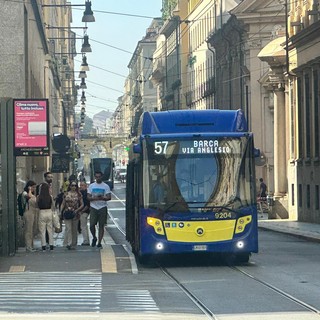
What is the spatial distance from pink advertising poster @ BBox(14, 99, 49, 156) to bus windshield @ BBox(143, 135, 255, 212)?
6529 millimetres

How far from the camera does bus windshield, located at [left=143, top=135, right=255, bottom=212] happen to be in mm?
22531

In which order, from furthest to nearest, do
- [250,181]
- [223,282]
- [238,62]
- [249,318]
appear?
1. [238,62]
2. [250,181]
3. [223,282]
4. [249,318]

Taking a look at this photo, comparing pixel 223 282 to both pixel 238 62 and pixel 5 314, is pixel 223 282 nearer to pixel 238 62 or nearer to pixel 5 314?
pixel 5 314

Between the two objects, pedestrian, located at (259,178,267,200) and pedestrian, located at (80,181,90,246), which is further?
pedestrian, located at (259,178,267,200)

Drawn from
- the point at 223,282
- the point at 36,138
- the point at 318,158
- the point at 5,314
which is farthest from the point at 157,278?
the point at 318,158

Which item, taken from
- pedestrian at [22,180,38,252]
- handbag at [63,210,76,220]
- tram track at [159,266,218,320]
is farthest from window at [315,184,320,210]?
tram track at [159,266,218,320]

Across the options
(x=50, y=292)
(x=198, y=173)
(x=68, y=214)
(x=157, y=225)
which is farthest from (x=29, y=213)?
(x=50, y=292)

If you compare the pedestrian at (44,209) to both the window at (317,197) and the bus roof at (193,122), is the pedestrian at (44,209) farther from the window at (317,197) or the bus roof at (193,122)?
the window at (317,197)

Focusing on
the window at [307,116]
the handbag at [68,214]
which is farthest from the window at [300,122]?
the handbag at [68,214]

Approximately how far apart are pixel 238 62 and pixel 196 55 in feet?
90.7

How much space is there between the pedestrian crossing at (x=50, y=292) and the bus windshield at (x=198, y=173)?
8.01ft

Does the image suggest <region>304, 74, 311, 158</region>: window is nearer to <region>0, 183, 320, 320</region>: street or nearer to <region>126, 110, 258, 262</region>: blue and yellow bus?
<region>0, 183, 320, 320</region>: street

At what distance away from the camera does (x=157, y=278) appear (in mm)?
20406

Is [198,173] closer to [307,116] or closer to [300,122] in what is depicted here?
[307,116]
